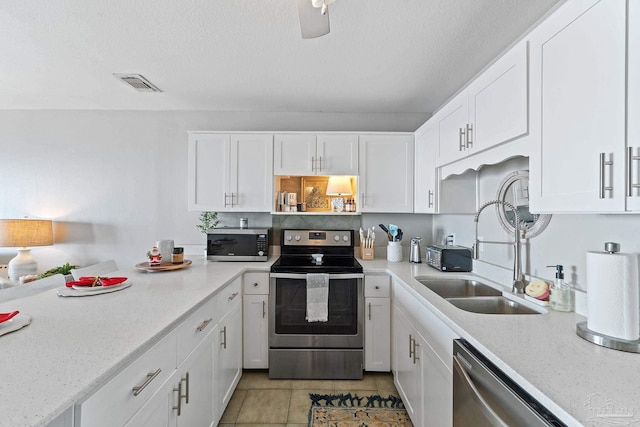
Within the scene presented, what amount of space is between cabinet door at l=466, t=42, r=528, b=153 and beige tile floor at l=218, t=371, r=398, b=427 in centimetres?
190

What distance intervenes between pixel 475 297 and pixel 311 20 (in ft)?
5.57

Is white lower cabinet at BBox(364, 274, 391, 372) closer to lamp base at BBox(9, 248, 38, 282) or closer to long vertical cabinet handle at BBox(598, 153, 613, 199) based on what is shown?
long vertical cabinet handle at BBox(598, 153, 613, 199)

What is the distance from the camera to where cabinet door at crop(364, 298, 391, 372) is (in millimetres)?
2426

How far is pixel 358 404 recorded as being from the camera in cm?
211

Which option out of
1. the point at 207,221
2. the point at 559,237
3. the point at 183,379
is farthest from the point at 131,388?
the point at 207,221

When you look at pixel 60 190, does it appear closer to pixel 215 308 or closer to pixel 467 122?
pixel 215 308

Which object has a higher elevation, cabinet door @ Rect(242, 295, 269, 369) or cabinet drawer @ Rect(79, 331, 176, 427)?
cabinet drawer @ Rect(79, 331, 176, 427)

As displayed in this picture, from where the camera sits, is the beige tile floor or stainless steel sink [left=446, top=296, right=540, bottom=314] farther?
the beige tile floor

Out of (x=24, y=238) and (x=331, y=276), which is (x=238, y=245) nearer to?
(x=331, y=276)

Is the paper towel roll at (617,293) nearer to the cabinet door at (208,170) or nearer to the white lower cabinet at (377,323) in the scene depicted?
the white lower cabinet at (377,323)

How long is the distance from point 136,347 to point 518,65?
1.87 meters

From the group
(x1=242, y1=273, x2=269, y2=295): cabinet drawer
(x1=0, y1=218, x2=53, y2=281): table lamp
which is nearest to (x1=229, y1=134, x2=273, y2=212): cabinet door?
(x1=242, y1=273, x2=269, y2=295): cabinet drawer

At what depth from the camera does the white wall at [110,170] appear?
3178 millimetres

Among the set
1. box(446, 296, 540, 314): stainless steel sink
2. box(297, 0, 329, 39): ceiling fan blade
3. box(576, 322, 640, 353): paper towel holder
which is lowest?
box(446, 296, 540, 314): stainless steel sink
